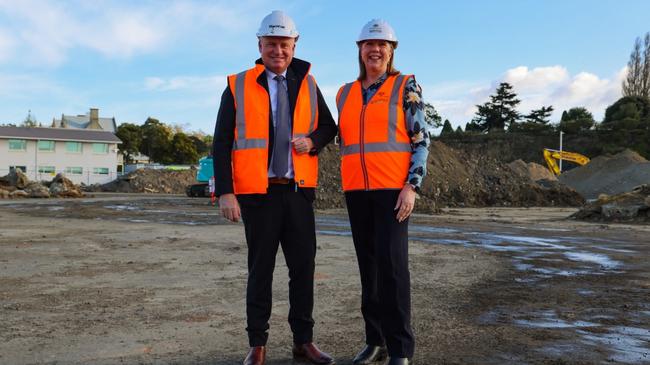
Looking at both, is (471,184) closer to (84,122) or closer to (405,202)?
(405,202)

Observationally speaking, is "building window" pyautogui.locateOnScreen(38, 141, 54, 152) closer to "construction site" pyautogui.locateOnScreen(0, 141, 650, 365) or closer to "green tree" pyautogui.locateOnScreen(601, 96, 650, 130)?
"construction site" pyautogui.locateOnScreen(0, 141, 650, 365)

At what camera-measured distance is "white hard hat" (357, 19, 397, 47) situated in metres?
3.35

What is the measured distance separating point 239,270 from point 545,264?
4222mm

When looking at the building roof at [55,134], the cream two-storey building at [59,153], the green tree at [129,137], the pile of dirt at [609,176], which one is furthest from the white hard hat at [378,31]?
the green tree at [129,137]

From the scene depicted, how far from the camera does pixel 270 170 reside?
341cm

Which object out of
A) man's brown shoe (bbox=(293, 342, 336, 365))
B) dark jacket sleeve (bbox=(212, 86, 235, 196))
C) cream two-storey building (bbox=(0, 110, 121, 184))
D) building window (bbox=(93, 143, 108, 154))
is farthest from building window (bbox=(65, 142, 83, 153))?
man's brown shoe (bbox=(293, 342, 336, 365))

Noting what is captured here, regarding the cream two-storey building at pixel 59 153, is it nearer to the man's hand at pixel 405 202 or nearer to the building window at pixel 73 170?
the building window at pixel 73 170

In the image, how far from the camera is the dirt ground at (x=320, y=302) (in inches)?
146

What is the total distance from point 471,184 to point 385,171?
24284 mm

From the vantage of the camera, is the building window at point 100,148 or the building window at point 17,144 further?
the building window at point 100,148

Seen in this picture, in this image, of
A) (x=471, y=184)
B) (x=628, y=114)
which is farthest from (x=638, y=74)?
(x=471, y=184)

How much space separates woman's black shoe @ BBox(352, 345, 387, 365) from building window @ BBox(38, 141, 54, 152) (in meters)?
52.8

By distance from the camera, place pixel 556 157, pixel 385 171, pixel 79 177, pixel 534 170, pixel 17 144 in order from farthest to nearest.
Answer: pixel 79 177, pixel 17 144, pixel 556 157, pixel 534 170, pixel 385 171

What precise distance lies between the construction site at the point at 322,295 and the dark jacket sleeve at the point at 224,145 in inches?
40.9
